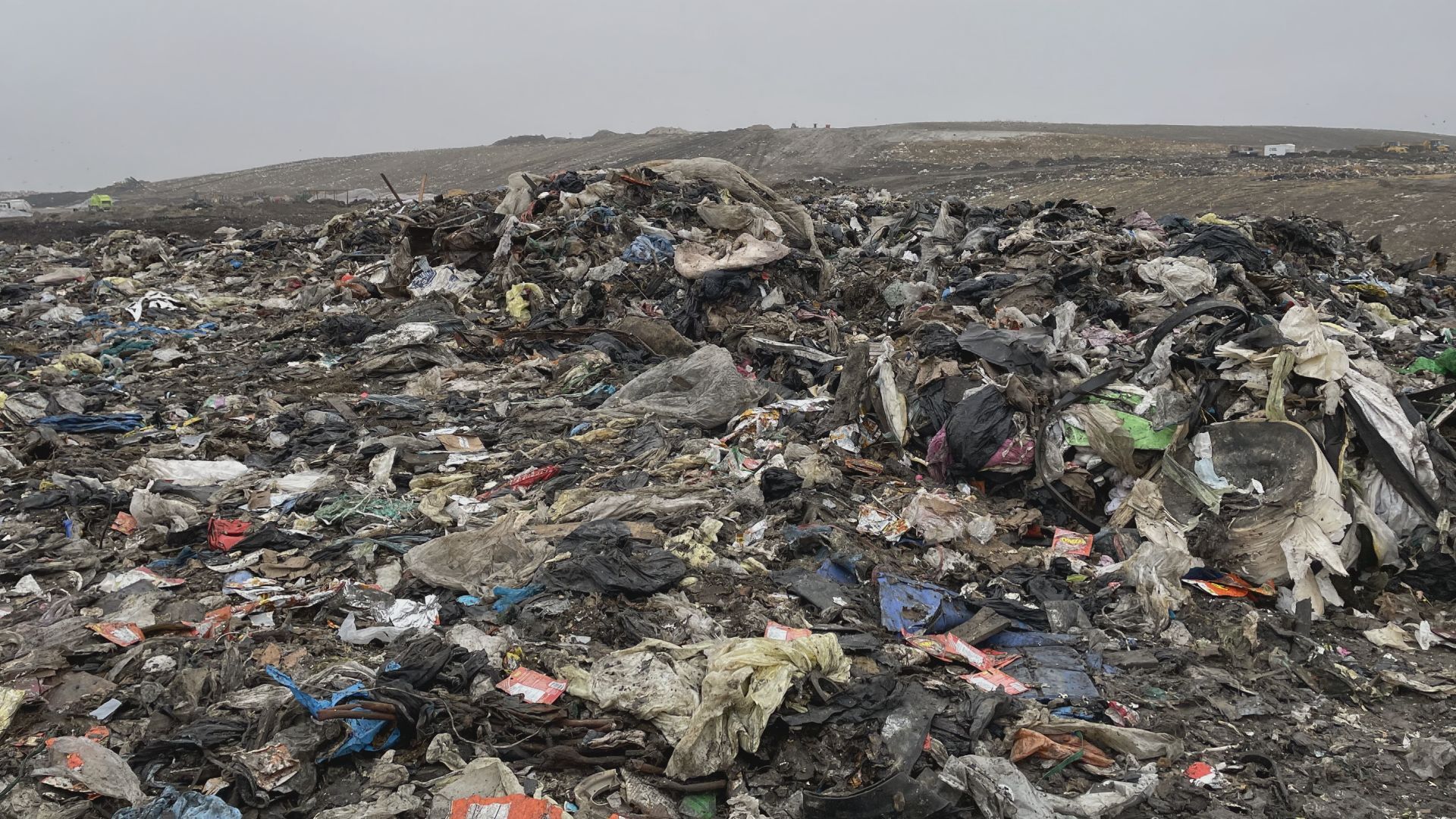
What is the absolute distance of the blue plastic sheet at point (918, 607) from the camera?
129 inches

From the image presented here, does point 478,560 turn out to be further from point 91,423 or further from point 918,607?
point 91,423

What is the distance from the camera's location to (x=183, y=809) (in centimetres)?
211

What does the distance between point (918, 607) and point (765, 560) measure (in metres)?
0.78

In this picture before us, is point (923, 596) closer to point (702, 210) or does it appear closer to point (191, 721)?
point (191, 721)

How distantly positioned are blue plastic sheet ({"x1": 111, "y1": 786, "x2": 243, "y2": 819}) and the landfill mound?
0.01 m

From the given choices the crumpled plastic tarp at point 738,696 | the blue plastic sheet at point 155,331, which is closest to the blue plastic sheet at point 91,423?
the blue plastic sheet at point 155,331

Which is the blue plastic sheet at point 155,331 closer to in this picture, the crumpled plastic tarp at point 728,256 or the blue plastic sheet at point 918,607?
the crumpled plastic tarp at point 728,256

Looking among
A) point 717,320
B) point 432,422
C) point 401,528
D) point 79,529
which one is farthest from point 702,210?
point 79,529

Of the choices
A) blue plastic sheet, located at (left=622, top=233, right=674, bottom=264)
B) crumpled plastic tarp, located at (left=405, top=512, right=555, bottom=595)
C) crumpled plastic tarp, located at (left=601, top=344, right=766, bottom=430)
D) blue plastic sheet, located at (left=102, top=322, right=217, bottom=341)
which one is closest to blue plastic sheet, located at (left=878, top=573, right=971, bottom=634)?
crumpled plastic tarp, located at (left=405, top=512, right=555, bottom=595)

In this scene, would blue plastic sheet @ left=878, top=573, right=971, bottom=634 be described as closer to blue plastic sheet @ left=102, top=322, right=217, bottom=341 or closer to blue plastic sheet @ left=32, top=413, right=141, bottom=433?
blue plastic sheet @ left=32, top=413, right=141, bottom=433

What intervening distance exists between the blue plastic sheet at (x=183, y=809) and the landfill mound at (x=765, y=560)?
0.4 inches

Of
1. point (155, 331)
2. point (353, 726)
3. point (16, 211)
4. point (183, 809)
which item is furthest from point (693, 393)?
point (16, 211)

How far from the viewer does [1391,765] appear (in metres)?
2.58

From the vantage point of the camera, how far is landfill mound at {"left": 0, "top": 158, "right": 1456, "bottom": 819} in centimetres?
243
